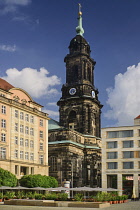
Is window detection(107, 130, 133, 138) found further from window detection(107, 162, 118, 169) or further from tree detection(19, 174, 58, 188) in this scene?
tree detection(19, 174, 58, 188)

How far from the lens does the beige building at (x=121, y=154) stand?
83.1 metres

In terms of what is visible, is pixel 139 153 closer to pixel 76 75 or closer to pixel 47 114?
pixel 47 114

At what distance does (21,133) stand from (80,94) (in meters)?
41.1

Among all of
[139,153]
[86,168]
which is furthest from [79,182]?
[139,153]

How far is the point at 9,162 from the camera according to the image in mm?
70625

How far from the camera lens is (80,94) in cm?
11394

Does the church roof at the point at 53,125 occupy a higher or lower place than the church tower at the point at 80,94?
lower

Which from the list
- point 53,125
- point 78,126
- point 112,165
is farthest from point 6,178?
point 78,126

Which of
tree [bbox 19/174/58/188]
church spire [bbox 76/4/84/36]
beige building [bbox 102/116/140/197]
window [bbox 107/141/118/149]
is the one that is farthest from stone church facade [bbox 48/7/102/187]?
tree [bbox 19/174/58/188]

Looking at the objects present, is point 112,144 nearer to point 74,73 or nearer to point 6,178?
point 6,178

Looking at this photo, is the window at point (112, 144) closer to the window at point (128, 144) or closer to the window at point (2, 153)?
the window at point (128, 144)

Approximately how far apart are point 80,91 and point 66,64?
1110 cm

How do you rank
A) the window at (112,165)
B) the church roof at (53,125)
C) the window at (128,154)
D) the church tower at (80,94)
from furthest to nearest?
the church tower at (80,94) → the church roof at (53,125) → the window at (112,165) → the window at (128,154)

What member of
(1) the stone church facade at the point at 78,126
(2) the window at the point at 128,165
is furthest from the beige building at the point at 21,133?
(2) the window at the point at 128,165
